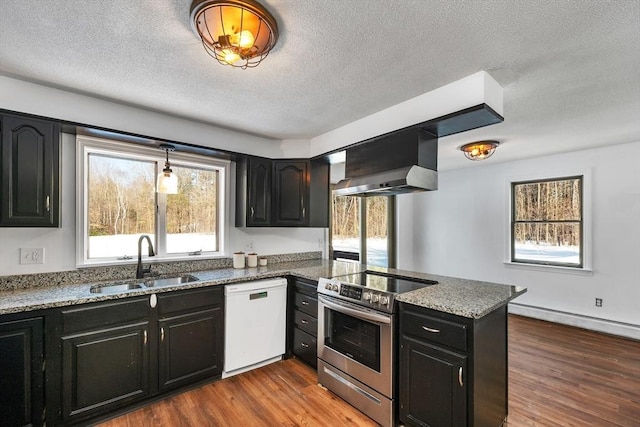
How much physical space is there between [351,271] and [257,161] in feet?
5.55

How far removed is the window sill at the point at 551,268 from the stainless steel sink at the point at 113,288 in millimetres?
5174

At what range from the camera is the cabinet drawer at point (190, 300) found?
7.70 ft

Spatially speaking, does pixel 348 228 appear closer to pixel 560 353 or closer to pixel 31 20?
pixel 560 353

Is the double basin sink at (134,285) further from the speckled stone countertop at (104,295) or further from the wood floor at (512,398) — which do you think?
the wood floor at (512,398)

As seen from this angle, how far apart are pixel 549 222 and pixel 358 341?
12.8 feet

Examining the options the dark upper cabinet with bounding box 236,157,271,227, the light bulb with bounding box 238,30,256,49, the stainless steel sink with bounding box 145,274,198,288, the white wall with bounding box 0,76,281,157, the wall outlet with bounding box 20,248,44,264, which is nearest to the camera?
the light bulb with bounding box 238,30,256,49

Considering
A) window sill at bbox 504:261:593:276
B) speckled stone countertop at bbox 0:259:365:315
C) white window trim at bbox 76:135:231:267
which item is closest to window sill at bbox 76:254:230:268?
white window trim at bbox 76:135:231:267

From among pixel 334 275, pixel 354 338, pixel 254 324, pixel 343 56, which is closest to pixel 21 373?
pixel 254 324

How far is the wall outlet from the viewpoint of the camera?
7.57 feet

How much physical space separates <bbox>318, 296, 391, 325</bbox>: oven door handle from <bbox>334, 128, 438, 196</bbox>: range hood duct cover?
1.04 metres

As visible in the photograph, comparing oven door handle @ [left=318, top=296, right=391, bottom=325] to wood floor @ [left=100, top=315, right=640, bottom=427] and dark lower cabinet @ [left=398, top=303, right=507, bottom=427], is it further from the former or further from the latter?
wood floor @ [left=100, top=315, right=640, bottom=427]

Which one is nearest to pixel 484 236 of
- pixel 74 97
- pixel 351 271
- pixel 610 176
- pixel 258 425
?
pixel 610 176

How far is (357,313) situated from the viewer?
2279mm

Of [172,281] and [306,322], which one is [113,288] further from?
[306,322]
